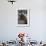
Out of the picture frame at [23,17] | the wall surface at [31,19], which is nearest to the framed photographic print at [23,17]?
the picture frame at [23,17]

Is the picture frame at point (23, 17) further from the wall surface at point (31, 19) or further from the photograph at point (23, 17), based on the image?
the wall surface at point (31, 19)

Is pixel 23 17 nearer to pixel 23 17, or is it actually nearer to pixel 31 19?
pixel 23 17

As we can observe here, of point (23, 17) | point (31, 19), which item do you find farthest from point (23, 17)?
point (31, 19)

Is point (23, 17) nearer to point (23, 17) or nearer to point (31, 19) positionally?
point (23, 17)

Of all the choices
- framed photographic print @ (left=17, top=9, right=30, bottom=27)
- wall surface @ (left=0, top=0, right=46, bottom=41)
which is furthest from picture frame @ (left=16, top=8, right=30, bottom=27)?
wall surface @ (left=0, top=0, right=46, bottom=41)

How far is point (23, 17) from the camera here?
566 cm

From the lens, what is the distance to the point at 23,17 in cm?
566

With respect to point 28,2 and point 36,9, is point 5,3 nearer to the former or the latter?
point 28,2

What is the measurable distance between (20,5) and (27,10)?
374 millimetres

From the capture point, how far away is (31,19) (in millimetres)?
5633

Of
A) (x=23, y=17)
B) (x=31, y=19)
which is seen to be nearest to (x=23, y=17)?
(x=23, y=17)

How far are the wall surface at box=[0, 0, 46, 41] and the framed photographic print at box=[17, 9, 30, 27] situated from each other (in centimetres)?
13

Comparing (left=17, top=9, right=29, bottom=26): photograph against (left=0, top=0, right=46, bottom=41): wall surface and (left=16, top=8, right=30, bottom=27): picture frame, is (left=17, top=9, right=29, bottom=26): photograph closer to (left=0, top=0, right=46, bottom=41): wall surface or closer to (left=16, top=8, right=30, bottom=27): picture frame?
(left=16, top=8, right=30, bottom=27): picture frame

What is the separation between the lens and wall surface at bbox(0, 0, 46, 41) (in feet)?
18.4
